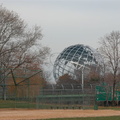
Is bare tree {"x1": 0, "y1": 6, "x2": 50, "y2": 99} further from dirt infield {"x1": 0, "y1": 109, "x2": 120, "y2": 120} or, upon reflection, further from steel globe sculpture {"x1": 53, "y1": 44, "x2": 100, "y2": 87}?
steel globe sculpture {"x1": 53, "y1": 44, "x2": 100, "y2": 87}

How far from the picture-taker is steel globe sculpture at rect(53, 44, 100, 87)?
90125 mm

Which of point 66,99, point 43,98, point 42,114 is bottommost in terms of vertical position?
point 42,114

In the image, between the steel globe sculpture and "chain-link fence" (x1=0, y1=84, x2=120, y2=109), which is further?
the steel globe sculpture

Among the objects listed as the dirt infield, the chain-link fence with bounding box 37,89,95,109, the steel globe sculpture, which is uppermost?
the steel globe sculpture

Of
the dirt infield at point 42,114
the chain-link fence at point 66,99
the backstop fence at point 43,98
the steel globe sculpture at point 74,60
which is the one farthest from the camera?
the steel globe sculpture at point 74,60

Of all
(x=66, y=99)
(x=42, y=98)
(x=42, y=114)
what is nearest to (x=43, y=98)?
(x=42, y=98)

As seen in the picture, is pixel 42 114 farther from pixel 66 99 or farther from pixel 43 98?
pixel 66 99

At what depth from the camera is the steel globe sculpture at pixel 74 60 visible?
9012cm

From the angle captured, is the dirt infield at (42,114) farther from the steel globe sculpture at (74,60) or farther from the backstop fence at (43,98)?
the steel globe sculpture at (74,60)

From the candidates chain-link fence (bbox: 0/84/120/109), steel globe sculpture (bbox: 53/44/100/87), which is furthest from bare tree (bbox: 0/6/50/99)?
steel globe sculpture (bbox: 53/44/100/87)

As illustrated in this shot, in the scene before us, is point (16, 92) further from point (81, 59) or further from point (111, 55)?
point (81, 59)

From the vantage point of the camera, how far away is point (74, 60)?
92.1 meters

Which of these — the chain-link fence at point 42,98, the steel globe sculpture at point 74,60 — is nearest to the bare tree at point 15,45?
the chain-link fence at point 42,98

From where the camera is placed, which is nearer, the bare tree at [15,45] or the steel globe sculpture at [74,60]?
the bare tree at [15,45]
